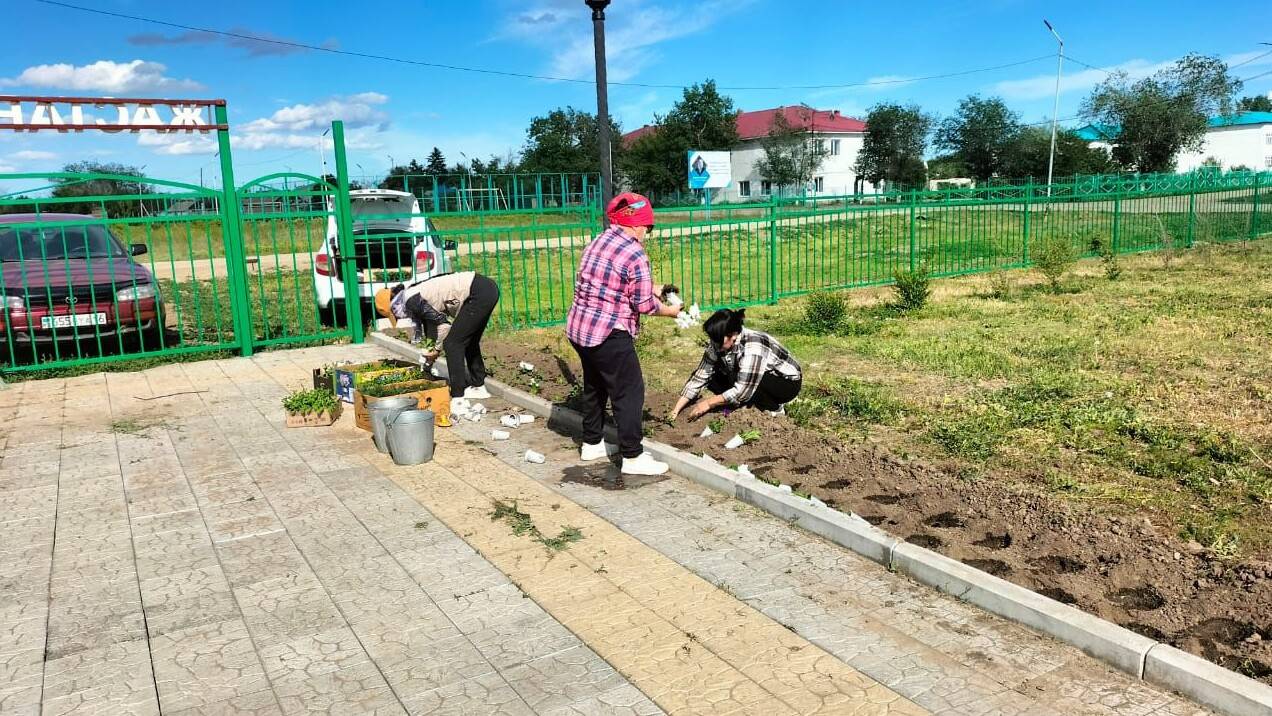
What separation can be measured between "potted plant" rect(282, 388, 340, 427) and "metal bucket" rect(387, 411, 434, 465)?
137 cm

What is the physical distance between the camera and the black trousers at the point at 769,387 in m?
6.34

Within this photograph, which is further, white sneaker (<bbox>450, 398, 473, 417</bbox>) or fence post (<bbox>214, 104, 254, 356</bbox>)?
fence post (<bbox>214, 104, 254, 356</bbox>)

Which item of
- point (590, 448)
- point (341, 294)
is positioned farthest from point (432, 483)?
point (341, 294)

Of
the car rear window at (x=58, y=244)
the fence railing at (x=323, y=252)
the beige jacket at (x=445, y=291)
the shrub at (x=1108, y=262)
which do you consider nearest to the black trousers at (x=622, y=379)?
the beige jacket at (x=445, y=291)

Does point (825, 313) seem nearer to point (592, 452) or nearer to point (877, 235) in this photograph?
point (592, 452)

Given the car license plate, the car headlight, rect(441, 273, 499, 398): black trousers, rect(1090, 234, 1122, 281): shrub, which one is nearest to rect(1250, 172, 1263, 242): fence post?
rect(1090, 234, 1122, 281): shrub

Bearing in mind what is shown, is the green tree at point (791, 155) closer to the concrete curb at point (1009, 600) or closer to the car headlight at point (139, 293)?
the car headlight at point (139, 293)

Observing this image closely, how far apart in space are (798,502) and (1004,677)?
5.40 feet

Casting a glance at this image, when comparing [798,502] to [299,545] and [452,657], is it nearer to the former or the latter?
[452,657]

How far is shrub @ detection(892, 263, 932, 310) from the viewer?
11.9 meters

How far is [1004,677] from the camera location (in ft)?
10.3

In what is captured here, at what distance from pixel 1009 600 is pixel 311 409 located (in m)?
5.38

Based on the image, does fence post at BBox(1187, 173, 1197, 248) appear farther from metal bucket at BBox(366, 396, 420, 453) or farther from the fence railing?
metal bucket at BBox(366, 396, 420, 453)

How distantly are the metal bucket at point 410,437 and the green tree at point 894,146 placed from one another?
201 feet
